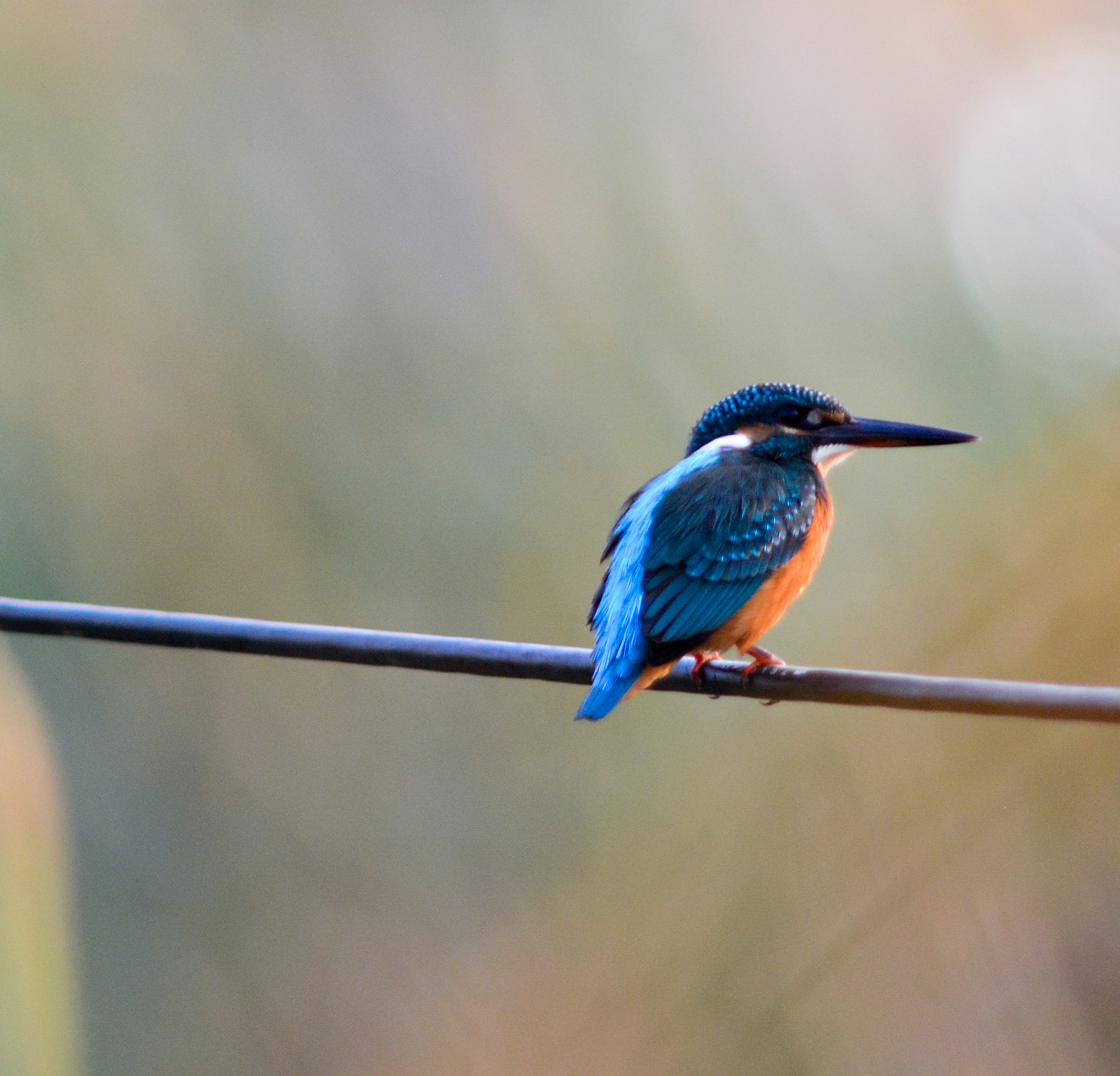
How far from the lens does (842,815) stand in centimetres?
158

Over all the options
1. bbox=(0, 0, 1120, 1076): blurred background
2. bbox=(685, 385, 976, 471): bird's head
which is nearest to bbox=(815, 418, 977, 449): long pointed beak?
bbox=(685, 385, 976, 471): bird's head

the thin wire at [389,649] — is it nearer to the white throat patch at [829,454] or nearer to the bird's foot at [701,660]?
the bird's foot at [701,660]

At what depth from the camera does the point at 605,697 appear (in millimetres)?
1130

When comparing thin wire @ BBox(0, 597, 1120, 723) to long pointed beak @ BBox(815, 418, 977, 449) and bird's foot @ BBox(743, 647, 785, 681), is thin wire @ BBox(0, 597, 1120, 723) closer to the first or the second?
bird's foot @ BBox(743, 647, 785, 681)

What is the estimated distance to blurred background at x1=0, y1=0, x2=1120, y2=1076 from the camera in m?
1.67

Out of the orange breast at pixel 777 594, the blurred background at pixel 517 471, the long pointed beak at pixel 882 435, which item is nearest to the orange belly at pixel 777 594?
the orange breast at pixel 777 594

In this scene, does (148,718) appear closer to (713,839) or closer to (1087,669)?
(713,839)

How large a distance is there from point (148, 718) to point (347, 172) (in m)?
1.60

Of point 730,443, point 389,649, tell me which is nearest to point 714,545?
point 730,443

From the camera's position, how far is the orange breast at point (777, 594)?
1.36m

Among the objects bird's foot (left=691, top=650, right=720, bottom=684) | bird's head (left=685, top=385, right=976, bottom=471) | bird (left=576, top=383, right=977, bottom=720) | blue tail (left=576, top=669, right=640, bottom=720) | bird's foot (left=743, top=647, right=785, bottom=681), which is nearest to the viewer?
blue tail (left=576, top=669, right=640, bottom=720)

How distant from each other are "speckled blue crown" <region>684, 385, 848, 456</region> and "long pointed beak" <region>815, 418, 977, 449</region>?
0.14 feet

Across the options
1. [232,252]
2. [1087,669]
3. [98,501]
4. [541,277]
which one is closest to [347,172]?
[232,252]

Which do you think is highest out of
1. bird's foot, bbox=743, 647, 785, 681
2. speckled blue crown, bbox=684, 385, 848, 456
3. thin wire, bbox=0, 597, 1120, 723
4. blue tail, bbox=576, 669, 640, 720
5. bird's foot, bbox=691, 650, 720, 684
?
speckled blue crown, bbox=684, 385, 848, 456
